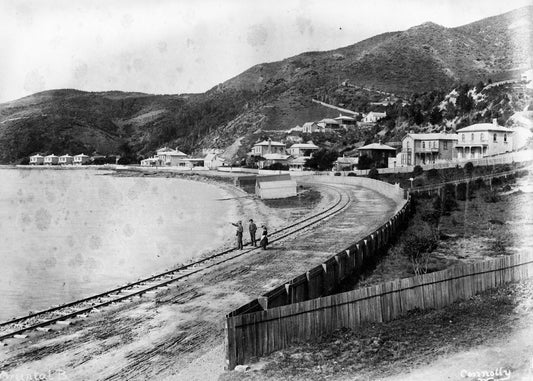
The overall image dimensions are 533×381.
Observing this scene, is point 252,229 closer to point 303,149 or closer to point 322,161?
point 322,161

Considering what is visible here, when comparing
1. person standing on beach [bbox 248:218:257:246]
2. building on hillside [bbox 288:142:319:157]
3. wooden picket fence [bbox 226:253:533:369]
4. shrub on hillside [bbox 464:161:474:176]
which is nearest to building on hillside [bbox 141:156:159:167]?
building on hillside [bbox 288:142:319:157]

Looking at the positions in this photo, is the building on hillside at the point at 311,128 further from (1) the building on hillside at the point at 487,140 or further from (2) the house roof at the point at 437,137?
(1) the building on hillside at the point at 487,140

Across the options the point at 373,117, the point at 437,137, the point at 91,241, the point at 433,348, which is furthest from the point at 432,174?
the point at 373,117

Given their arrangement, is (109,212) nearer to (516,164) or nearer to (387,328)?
(516,164)

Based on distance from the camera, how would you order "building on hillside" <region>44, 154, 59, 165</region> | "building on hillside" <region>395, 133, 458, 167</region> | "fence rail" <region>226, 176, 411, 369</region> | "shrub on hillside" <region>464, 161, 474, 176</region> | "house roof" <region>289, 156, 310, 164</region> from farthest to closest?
1. "building on hillside" <region>44, 154, 59, 165</region>
2. "house roof" <region>289, 156, 310, 164</region>
3. "building on hillside" <region>395, 133, 458, 167</region>
4. "shrub on hillside" <region>464, 161, 474, 176</region>
5. "fence rail" <region>226, 176, 411, 369</region>

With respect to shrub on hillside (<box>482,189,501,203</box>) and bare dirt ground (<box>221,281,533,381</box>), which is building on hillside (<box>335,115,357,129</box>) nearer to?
shrub on hillside (<box>482,189,501,203</box>)
